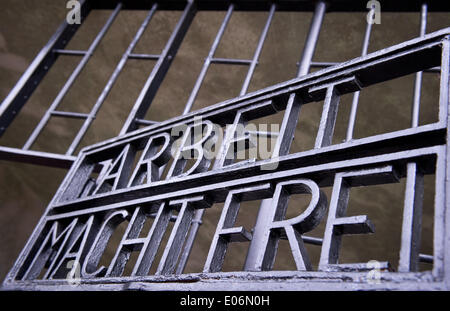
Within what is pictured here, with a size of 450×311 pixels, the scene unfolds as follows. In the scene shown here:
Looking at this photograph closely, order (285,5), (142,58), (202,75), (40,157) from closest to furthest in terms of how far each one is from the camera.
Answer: (40,157) < (202,75) < (285,5) < (142,58)

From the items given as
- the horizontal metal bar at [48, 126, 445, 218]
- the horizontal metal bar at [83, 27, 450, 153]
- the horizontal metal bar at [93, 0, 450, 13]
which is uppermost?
the horizontal metal bar at [93, 0, 450, 13]

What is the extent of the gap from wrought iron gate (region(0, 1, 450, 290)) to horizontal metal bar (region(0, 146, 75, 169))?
3 centimetres

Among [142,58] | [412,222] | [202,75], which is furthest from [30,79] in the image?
[412,222]

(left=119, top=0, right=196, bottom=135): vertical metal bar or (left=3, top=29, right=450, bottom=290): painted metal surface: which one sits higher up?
A: (left=119, top=0, right=196, bottom=135): vertical metal bar

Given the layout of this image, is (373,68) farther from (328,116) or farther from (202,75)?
(202,75)

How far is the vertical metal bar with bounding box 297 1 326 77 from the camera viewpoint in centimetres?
221

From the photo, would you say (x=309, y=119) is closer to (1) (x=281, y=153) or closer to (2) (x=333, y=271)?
(1) (x=281, y=153)

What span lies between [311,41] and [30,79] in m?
1.80

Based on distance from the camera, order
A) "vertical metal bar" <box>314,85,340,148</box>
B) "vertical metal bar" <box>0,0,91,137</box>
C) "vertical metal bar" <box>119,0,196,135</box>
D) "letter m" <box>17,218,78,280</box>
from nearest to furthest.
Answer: "vertical metal bar" <box>314,85,340,148</box> < "letter m" <box>17,218,78,280</box> < "vertical metal bar" <box>119,0,196,135</box> < "vertical metal bar" <box>0,0,91,137</box>

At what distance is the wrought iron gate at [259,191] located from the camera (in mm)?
897

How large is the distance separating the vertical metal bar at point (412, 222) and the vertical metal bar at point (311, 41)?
1328 mm

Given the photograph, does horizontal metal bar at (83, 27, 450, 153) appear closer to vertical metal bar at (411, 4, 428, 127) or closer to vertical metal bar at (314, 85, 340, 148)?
vertical metal bar at (314, 85, 340, 148)

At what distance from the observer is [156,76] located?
2549 mm

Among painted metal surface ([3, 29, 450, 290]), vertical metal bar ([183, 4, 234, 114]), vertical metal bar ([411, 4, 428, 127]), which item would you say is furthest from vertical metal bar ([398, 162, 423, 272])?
vertical metal bar ([183, 4, 234, 114])
